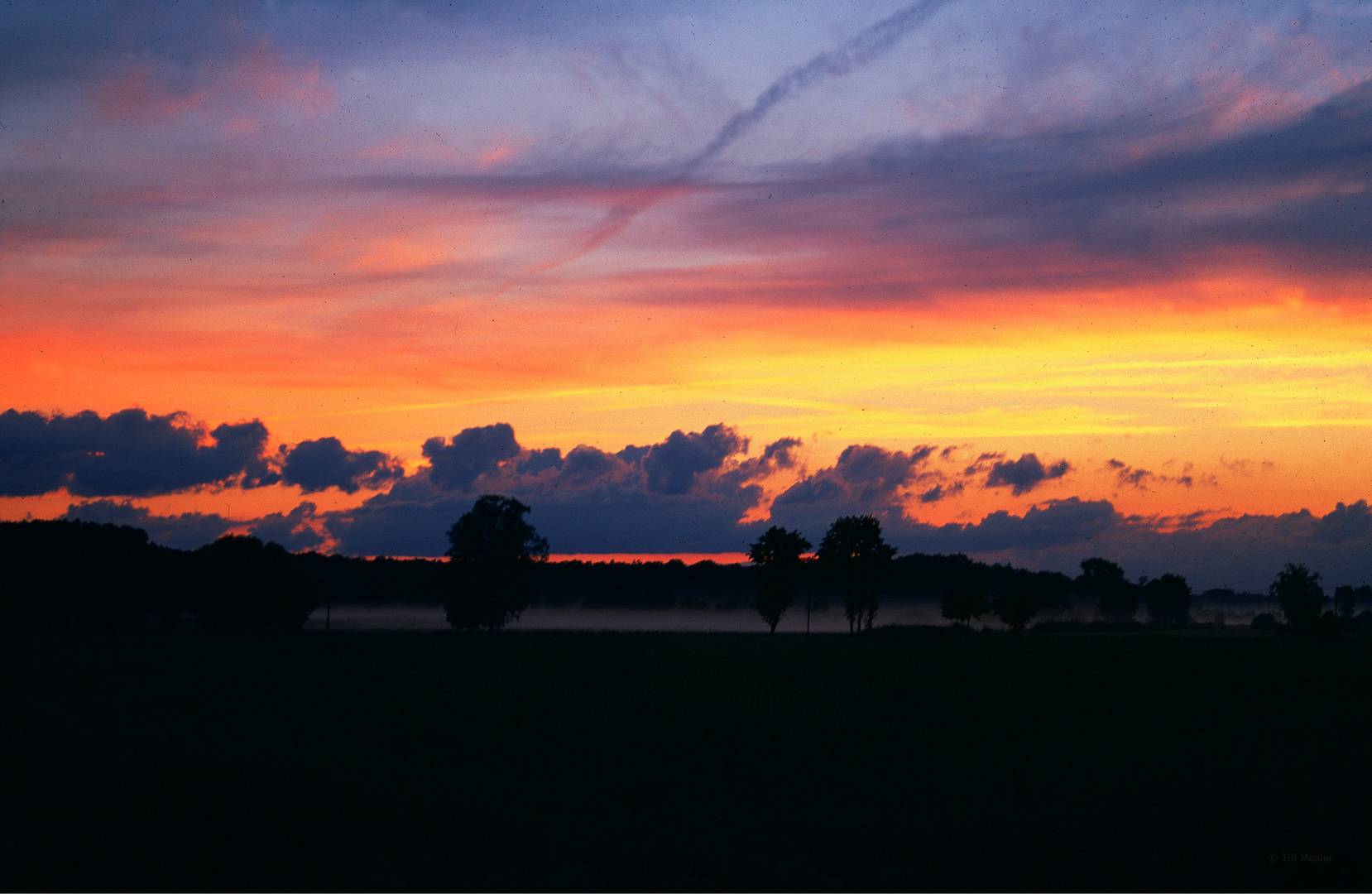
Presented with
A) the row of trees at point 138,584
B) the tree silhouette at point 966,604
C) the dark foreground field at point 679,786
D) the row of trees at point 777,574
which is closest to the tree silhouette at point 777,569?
the row of trees at point 777,574

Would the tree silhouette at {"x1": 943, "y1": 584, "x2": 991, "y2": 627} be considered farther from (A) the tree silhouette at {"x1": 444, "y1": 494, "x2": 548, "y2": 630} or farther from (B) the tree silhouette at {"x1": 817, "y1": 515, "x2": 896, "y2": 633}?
(A) the tree silhouette at {"x1": 444, "y1": 494, "x2": 548, "y2": 630}

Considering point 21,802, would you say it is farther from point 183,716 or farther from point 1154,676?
point 1154,676

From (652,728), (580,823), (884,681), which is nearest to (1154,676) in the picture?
(884,681)

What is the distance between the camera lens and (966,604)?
330 ft

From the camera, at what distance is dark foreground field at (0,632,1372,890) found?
37.5ft

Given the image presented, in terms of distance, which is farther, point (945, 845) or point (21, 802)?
point (21, 802)

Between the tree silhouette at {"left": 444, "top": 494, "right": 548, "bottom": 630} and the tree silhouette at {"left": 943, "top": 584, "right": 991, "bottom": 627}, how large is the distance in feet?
162

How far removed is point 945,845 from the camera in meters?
12.4

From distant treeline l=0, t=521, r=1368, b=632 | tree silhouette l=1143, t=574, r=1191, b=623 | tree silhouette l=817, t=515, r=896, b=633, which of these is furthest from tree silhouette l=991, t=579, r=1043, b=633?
tree silhouette l=1143, t=574, r=1191, b=623

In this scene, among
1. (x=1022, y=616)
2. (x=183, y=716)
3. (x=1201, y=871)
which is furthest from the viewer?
(x=1022, y=616)

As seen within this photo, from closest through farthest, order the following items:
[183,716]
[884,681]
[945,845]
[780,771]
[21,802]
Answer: [945,845] < [21,802] < [780,771] < [183,716] < [884,681]

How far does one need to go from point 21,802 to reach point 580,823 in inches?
358

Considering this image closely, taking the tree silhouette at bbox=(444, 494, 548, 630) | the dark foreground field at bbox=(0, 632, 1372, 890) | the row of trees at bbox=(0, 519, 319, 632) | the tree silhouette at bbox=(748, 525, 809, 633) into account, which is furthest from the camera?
the tree silhouette at bbox=(748, 525, 809, 633)

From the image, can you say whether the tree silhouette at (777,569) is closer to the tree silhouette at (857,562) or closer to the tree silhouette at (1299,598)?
the tree silhouette at (857,562)
